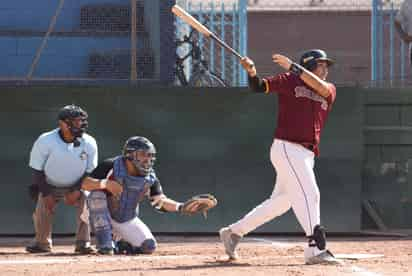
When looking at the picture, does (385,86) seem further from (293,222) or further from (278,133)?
(278,133)

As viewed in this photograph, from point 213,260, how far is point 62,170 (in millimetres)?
1834

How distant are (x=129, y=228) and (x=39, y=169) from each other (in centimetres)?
99

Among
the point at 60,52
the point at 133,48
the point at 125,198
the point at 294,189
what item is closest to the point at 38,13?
the point at 60,52

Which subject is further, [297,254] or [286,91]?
[297,254]

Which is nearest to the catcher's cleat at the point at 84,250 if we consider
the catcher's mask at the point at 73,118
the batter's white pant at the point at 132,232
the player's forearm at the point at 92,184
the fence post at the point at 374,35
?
the batter's white pant at the point at 132,232

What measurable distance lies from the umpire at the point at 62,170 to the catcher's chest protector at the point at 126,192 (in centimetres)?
36

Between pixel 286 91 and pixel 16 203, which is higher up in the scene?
pixel 286 91

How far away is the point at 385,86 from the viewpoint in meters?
12.6

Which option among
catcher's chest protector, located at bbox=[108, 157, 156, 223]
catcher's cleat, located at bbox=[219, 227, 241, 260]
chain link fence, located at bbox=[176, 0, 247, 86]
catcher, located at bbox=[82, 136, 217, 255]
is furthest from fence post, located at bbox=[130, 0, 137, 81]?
catcher's cleat, located at bbox=[219, 227, 241, 260]

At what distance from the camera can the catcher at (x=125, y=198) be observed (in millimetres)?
9539

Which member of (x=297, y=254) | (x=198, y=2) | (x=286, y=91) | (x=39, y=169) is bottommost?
(x=297, y=254)

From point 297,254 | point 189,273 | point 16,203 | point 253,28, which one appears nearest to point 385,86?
point 297,254

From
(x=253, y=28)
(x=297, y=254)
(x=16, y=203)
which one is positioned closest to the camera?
(x=297, y=254)

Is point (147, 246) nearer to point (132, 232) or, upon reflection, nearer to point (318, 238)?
point (132, 232)
